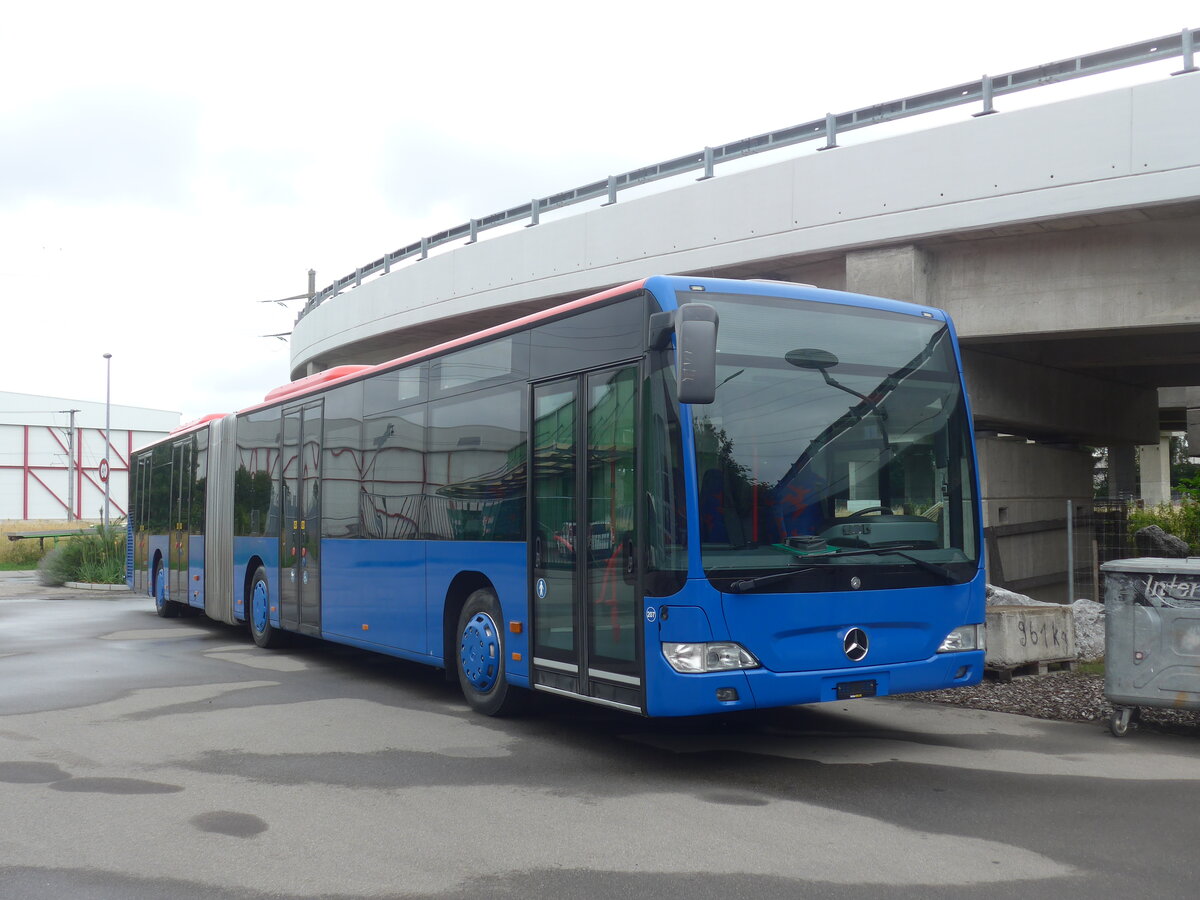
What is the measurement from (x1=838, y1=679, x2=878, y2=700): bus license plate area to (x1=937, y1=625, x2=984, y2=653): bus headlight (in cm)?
65

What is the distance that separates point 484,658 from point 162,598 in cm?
1245

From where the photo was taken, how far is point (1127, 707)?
328 inches

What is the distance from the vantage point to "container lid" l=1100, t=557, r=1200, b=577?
26.7ft

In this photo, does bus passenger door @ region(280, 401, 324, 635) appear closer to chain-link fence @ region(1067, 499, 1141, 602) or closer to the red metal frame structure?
chain-link fence @ region(1067, 499, 1141, 602)

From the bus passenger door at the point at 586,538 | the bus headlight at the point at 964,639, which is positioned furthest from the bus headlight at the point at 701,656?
the bus headlight at the point at 964,639

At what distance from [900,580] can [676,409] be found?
1911 mm

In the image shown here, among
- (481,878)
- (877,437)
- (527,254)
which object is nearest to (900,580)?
(877,437)

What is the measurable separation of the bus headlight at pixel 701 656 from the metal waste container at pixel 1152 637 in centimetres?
323

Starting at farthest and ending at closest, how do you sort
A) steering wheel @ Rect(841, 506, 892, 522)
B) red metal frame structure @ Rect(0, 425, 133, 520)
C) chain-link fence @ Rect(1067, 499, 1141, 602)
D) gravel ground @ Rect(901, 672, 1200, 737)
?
red metal frame structure @ Rect(0, 425, 133, 520), chain-link fence @ Rect(1067, 499, 1141, 602), gravel ground @ Rect(901, 672, 1200, 737), steering wheel @ Rect(841, 506, 892, 522)

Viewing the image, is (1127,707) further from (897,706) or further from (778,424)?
(778,424)

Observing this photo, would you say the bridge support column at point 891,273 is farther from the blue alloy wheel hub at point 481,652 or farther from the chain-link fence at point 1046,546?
the blue alloy wheel hub at point 481,652

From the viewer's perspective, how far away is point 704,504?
272 inches

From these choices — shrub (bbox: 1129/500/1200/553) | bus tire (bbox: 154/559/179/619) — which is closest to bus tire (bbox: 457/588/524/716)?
bus tire (bbox: 154/559/179/619)

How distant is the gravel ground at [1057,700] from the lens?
8.82 m
